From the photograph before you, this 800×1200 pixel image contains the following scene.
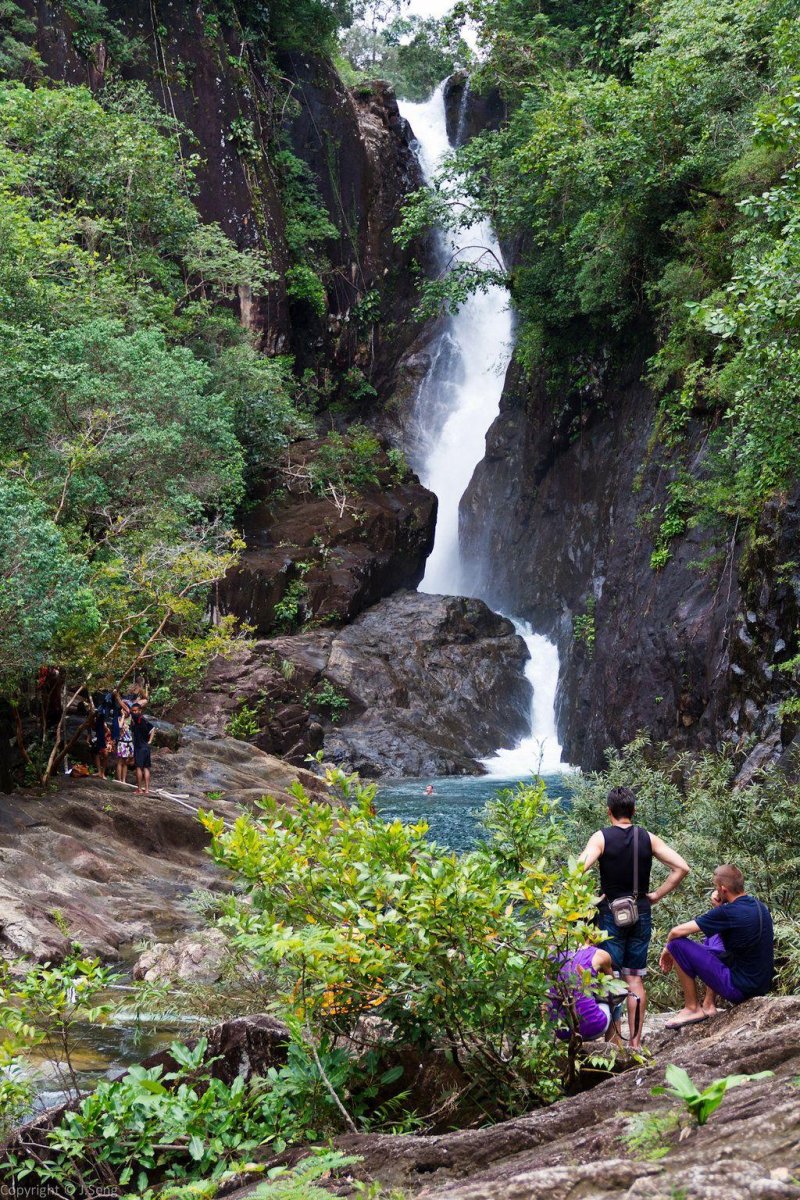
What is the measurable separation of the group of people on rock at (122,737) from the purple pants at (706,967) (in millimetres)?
11789

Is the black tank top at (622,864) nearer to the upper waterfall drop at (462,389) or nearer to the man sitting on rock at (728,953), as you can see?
the man sitting on rock at (728,953)

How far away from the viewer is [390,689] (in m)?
25.8

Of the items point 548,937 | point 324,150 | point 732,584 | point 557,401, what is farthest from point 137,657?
point 324,150

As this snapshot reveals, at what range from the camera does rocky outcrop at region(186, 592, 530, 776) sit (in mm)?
22391

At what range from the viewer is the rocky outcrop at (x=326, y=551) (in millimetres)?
26344

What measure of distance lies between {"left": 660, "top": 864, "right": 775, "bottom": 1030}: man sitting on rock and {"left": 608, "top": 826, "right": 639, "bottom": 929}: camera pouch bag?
23cm

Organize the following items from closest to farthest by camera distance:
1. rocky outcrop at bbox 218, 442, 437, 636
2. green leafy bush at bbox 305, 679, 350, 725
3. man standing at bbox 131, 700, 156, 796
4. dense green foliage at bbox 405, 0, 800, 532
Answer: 1. dense green foliage at bbox 405, 0, 800, 532
2. man standing at bbox 131, 700, 156, 796
3. green leafy bush at bbox 305, 679, 350, 725
4. rocky outcrop at bbox 218, 442, 437, 636

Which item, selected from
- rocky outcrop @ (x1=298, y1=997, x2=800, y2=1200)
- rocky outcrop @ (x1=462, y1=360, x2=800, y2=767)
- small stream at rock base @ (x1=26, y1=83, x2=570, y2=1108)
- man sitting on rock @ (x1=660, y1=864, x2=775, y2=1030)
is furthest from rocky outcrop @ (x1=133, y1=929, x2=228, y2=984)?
small stream at rock base @ (x1=26, y1=83, x2=570, y2=1108)

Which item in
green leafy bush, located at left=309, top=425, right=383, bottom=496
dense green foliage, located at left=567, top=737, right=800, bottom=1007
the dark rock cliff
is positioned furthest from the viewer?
green leafy bush, located at left=309, top=425, right=383, bottom=496

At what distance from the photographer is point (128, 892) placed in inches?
458

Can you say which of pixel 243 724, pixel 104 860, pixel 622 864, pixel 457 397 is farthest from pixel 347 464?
pixel 622 864

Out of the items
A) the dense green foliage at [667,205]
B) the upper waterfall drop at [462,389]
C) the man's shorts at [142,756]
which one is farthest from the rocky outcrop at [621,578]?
the man's shorts at [142,756]

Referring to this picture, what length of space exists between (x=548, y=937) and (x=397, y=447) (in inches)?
1321

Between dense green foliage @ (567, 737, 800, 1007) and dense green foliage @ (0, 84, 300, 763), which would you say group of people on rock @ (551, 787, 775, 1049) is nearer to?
dense green foliage @ (567, 737, 800, 1007)
